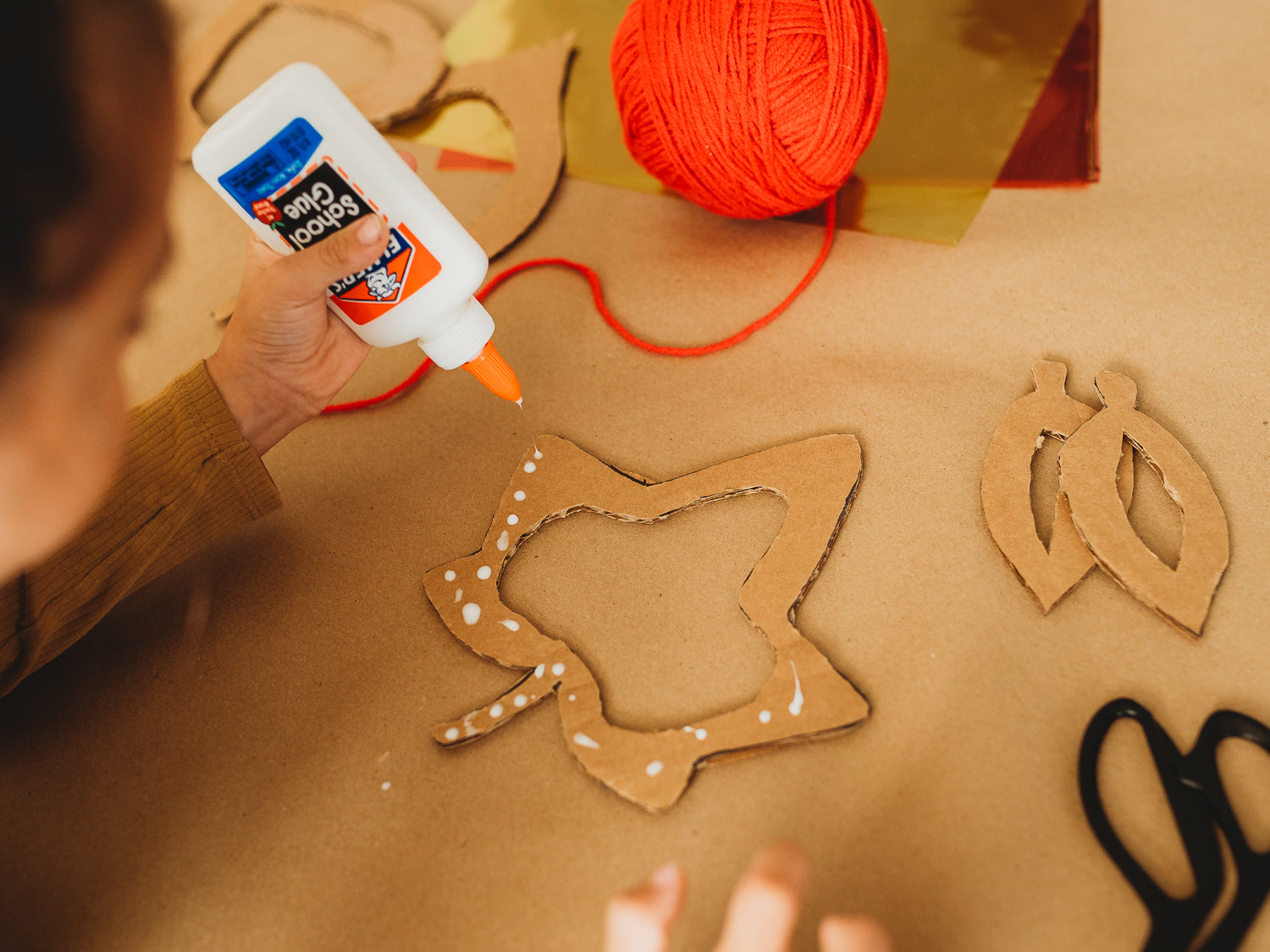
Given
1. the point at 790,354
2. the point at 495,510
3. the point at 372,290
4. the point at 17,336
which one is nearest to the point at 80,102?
the point at 17,336

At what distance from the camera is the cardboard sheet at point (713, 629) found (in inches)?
Result: 17.7

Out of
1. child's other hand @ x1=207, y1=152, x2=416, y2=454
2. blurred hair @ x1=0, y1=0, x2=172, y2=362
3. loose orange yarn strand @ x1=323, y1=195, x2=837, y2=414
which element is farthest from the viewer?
loose orange yarn strand @ x1=323, y1=195, x2=837, y2=414

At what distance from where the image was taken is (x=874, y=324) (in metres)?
0.63

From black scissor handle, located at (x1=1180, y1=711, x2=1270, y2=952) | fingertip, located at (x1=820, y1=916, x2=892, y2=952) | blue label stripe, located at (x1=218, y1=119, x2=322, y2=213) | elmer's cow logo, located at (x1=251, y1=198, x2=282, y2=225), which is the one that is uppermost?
blue label stripe, located at (x1=218, y1=119, x2=322, y2=213)

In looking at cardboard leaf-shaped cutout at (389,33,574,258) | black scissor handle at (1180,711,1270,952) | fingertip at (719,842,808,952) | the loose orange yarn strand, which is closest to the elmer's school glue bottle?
the loose orange yarn strand

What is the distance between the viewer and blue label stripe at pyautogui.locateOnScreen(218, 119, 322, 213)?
1.47 feet

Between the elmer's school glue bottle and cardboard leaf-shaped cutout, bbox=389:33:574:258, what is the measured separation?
0.22m

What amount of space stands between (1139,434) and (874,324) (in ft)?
0.65

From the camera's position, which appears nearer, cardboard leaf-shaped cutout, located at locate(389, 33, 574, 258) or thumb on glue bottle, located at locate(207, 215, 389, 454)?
thumb on glue bottle, located at locate(207, 215, 389, 454)

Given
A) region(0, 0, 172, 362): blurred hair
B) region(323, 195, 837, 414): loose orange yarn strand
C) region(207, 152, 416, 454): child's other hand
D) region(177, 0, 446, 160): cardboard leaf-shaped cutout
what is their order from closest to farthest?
region(0, 0, 172, 362): blurred hair
region(207, 152, 416, 454): child's other hand
region(323, 195, 837, 414): loose orange yarn strand
region(177, 0, 446, 160): cardboard leaf-shaped cutout

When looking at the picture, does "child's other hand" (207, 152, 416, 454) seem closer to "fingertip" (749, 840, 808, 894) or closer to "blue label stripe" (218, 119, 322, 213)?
"blue label stripe" (218, 119, 322, 213)

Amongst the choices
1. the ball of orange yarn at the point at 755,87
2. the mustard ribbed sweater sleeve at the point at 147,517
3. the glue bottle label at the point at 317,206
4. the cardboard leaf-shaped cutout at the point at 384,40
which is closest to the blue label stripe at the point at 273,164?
the glue bottle label at the point at 317,206

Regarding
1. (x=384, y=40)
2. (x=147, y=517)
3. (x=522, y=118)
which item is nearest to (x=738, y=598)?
(x=147, y=517)

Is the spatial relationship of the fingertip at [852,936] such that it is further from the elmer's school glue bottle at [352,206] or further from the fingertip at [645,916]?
the elmer's school glue bottle at [352,206]
